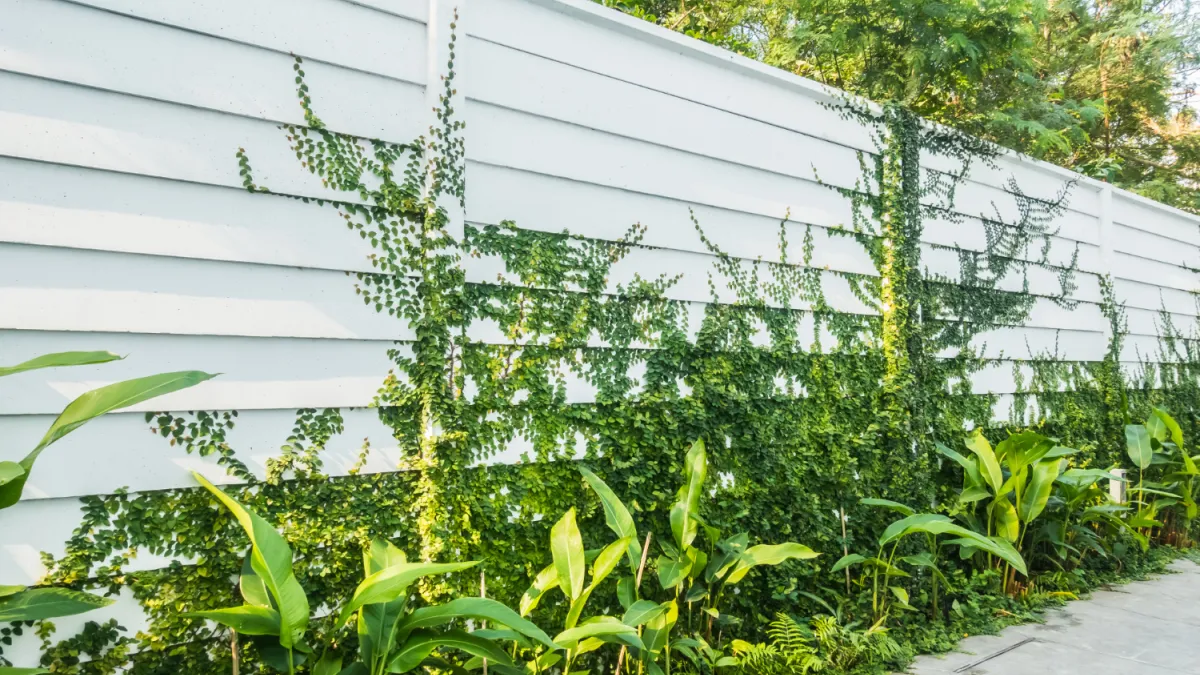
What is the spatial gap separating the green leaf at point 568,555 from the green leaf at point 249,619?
0.81 meters

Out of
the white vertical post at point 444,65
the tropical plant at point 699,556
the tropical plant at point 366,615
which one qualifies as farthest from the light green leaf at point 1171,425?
the white vertical post at point 444,65

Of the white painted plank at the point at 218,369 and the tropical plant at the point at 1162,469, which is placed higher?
the white painted plank at the point at 218,369

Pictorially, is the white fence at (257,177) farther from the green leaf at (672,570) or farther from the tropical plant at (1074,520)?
the tropical plant at (1074,520)

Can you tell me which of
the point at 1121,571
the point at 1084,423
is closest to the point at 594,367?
the point at 1121,571

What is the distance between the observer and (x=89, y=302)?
1.81m

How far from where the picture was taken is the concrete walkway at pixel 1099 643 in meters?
3.00

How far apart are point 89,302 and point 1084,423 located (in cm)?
555

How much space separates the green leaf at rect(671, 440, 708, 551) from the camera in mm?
2717

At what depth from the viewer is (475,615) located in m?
1.93

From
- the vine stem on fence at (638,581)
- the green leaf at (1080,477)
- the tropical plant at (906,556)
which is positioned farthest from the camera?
the green leaf at (1080,477)

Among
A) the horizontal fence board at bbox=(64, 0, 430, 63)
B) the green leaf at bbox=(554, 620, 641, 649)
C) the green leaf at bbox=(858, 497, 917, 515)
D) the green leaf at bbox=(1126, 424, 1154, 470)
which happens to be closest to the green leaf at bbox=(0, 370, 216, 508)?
the horizontal fence board at bbox=(64, 0, 430, 63)

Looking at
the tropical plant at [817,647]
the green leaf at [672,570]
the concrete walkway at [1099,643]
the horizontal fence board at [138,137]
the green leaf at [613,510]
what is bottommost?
the concrete walkway at [1099,643]

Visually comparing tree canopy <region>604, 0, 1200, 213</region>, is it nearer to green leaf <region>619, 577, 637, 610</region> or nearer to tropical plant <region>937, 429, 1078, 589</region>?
tropical plant <region>937, 429, 1078, 589</region>

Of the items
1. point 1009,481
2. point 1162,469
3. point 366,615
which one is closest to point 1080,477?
point 1009,481
